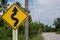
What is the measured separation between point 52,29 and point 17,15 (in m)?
174

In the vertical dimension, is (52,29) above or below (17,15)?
below

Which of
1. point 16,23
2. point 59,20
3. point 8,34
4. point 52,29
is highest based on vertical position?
point 16,23

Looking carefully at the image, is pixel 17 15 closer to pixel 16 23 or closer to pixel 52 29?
pixel 16 23

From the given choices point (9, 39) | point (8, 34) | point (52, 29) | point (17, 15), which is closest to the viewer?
point (17, 15)

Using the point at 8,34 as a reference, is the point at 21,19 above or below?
above

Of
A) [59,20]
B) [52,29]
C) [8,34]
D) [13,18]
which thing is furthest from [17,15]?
[52,29]

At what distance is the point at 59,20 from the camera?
161625 millimetres

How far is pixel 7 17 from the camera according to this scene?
35.1 feet

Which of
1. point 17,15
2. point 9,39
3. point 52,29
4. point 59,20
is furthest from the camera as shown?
point 52,29

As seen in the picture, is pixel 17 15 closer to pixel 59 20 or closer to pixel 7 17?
pixel 7 17

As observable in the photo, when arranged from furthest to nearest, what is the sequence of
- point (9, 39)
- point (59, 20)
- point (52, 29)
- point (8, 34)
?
point (52, 29) < point (59, 20) < point (8, 34) < point (9, 39)

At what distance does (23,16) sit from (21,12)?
7.9 inches

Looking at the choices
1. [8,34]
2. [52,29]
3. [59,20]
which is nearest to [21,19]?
[8,34]

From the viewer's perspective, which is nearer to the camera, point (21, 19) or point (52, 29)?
point (21, 19)
